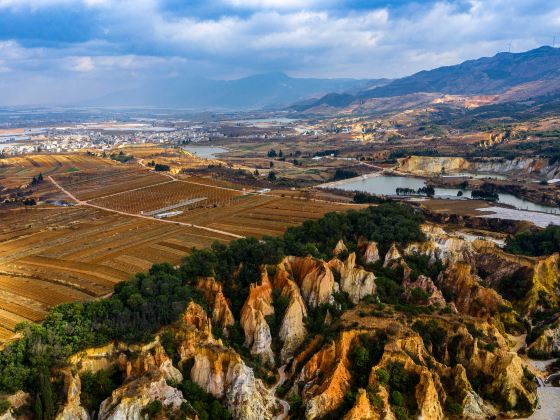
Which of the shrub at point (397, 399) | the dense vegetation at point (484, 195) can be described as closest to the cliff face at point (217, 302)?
the shrub at point (397, 399)

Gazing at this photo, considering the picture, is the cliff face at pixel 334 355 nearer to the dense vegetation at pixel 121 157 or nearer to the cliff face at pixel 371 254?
the cliff face at pixel 371 254

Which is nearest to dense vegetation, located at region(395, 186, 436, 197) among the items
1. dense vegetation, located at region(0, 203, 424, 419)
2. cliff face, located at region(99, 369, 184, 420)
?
dense vegetation, located at region(0, 203, 424, 419)

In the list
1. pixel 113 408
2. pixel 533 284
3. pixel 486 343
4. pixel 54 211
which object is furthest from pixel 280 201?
pixel 113 408

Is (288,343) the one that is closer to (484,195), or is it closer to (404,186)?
(484,195)

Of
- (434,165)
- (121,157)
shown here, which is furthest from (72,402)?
(121,157)

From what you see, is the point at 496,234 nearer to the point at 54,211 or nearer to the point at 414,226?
the point at 414,226

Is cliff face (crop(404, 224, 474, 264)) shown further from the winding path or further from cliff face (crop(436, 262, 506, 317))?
the winding path
